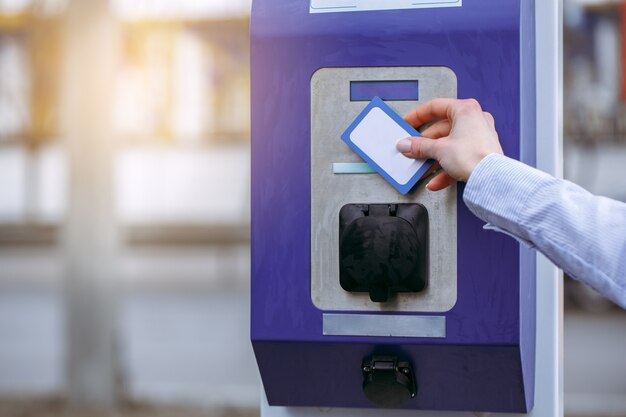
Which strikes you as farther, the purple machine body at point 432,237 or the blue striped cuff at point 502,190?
the purple machine body at point 432,237

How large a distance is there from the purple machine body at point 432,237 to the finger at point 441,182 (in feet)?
0.20

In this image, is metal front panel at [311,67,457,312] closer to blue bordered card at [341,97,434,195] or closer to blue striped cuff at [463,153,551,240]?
blue bordered card at [341,97,434,195]

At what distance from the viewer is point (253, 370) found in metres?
6.25

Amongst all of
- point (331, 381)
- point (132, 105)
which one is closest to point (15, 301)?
point (132, 105)

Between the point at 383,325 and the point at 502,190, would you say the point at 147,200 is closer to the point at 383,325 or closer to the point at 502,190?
the point at 383,325

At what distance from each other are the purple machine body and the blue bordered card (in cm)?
8

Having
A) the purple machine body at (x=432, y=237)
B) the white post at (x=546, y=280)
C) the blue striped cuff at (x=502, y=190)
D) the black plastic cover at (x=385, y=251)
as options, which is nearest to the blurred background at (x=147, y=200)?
the white post at (x=546, y=280)

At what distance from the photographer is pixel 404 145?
4.54ft

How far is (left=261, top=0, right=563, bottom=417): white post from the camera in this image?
5.20 ft

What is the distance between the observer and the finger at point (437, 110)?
1348 mm

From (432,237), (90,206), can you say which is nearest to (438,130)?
(432,237)

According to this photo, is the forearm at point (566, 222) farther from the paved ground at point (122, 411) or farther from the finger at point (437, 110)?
the paved ground at point (122, 411)

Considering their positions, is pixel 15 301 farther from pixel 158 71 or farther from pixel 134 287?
pixel 158 71

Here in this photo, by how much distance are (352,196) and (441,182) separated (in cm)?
16
